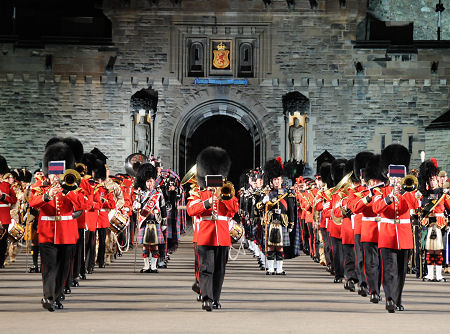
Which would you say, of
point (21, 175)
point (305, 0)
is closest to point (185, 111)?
point (305, 0)

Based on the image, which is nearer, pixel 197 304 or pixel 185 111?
pixel 197 304

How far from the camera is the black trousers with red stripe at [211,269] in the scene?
29.0 feet

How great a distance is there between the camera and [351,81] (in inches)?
1081

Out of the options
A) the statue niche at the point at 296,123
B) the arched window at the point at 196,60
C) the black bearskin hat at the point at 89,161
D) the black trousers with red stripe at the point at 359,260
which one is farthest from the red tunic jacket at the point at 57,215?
the arched window at the point at 196,60

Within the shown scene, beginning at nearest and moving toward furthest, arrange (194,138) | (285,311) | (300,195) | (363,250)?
(285,311)
(363,250)
(300,195)
(194,138)

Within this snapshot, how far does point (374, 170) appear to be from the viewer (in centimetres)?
969

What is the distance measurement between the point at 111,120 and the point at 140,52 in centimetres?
216

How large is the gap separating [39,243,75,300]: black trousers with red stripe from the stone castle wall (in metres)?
18.5

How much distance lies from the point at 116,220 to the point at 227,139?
1898 cm

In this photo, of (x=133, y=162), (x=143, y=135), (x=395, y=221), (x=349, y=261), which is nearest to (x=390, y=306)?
(x=395, y=221)

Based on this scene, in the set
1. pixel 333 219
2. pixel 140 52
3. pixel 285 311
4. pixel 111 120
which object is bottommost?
pixel 285 311

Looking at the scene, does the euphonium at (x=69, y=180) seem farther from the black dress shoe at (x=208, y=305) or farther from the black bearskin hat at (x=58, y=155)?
the black dress shoe at (x=208, y=305)

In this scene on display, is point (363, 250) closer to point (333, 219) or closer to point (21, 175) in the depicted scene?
point (333, 219)

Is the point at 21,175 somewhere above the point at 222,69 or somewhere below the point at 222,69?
below
